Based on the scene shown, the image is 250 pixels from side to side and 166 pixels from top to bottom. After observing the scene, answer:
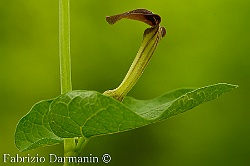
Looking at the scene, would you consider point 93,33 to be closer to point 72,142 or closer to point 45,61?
point 45,61

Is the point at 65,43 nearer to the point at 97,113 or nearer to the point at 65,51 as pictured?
the point at 65,51

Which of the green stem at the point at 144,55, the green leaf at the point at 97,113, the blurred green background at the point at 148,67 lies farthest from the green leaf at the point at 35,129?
the blurred green background at the point at 148,67

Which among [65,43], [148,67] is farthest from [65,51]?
[148,67]

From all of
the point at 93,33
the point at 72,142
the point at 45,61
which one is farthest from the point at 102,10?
the point at 72,142

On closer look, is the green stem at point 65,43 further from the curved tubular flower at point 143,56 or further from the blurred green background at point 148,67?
the blurred green background at point 148,67

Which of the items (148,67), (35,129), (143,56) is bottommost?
(35,129)

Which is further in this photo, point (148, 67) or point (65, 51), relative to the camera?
point (148, 67)
